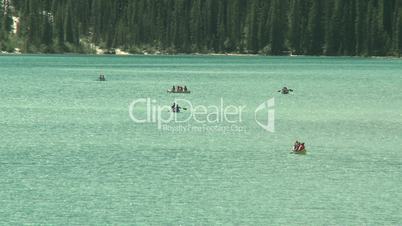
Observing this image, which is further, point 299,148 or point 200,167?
point 299,148

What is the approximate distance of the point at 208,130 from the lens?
84375 mm

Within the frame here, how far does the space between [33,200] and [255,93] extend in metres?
90.5

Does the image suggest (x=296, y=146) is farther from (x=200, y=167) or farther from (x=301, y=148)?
(x=200, y=167)

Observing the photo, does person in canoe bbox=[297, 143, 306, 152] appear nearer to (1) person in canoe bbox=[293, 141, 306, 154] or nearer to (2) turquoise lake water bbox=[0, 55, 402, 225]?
(1) person in canoe bbox=[293, 141, 306, 154]

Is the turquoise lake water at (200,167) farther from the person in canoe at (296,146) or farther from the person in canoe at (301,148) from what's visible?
the person in canoe at (301,148)

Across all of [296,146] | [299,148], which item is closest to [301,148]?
[299,148]

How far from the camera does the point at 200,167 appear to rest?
201 feet

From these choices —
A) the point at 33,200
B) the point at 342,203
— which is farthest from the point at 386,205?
the point at 33,200

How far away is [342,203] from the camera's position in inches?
1959

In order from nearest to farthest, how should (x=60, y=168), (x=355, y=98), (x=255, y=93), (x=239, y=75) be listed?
(x=60, y=168), (x=355, y=98), (x=255, y=93), (x=239, y=75)

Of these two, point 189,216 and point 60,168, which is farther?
point 60,168

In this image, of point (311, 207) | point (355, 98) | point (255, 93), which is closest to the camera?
point (311, 207)

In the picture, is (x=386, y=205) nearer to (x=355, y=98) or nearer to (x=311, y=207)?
(x=311, y=207)

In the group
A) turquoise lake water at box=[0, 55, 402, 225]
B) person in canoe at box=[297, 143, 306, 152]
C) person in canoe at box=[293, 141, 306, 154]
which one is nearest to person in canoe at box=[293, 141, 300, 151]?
A: person in canoe at box=[293, 141, 306, 154]
